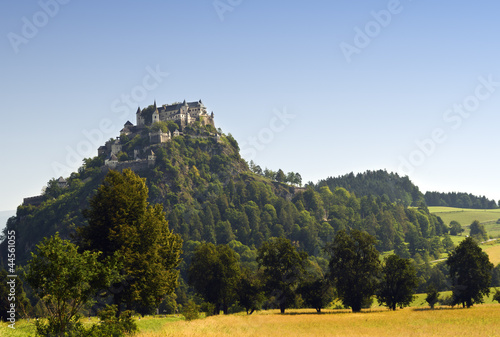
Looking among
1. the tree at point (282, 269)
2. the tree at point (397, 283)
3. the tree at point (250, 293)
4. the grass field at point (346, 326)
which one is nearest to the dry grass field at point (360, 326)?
the grass field at point (346, 326)

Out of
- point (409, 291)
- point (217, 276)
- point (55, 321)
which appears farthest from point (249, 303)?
point (55, 321)

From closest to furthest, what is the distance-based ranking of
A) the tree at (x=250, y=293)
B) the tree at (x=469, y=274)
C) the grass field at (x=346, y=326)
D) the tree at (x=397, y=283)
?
1. the grass field at (x=346, y=326)
2. the tree at (x=469, y=274)
3. the tree at (x=397, y=283)
4. the tree at (x=250, y=293)

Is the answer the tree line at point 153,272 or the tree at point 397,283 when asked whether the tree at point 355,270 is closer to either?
the tree line at point 153,272

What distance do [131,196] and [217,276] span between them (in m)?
37.7

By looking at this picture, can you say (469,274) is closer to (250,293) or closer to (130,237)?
(250,293)

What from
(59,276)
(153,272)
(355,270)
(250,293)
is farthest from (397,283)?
(59,276)

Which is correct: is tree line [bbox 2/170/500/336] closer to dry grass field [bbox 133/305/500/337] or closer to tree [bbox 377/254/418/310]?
tree [bbox 377/254/418/310]

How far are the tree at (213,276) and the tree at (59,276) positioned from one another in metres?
51.0

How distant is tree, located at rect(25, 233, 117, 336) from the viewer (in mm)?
26516

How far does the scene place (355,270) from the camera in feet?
255

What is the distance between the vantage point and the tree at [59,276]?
26.5 m

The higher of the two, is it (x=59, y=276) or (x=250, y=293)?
(x=59, y=276)

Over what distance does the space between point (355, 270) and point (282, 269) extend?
11.3 metres

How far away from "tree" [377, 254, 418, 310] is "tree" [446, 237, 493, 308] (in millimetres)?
6252
